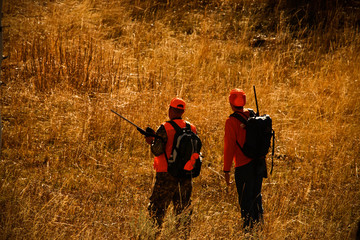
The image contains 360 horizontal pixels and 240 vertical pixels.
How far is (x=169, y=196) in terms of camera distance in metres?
4.55

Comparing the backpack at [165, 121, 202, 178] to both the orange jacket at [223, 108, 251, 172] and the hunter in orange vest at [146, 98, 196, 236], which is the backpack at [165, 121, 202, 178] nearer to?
the hunter in orange vest at [146, 98, 196, 236]

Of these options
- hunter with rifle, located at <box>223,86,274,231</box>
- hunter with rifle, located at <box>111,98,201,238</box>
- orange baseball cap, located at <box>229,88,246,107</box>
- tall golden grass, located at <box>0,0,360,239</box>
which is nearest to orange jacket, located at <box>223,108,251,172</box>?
hunter with rifle, located at <box>223,86,274,231</box>

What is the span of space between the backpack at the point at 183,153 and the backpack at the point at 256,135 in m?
0.57

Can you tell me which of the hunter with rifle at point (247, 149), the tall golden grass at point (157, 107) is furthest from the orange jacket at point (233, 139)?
the tall golden grass at point (157, 107)

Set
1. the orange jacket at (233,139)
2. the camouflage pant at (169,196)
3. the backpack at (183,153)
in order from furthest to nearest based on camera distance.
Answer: the orange jacket at (233,139) → the camouflage pant at (169,196) → the backpack at (183,153)

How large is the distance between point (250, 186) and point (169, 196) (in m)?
0.93

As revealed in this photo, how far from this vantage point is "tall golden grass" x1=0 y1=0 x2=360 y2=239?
533 centimetres

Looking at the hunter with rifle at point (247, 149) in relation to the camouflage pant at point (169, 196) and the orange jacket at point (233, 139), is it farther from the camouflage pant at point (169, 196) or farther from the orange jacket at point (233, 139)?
the camouflage pant at point (169, 196)

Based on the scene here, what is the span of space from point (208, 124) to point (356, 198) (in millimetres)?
2939

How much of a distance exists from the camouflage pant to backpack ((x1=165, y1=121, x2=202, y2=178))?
0.11m

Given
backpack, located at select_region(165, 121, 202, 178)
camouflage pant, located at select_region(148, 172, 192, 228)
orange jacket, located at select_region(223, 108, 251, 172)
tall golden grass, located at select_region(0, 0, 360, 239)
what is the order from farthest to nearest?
1. tall golden grass, located at select_region(0, 0, 360, 239)
2. orange jacket, located at select_region(223, 108, 251, 172)
3. camouflage pant, located at select_region(148, 172, 192, 228)
4. backpack, located at select_region(165, 121, 202, 178)

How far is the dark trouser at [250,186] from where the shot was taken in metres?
4.69

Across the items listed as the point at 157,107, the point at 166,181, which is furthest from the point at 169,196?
the point at 157,107

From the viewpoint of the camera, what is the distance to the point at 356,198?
6227 millimetres
